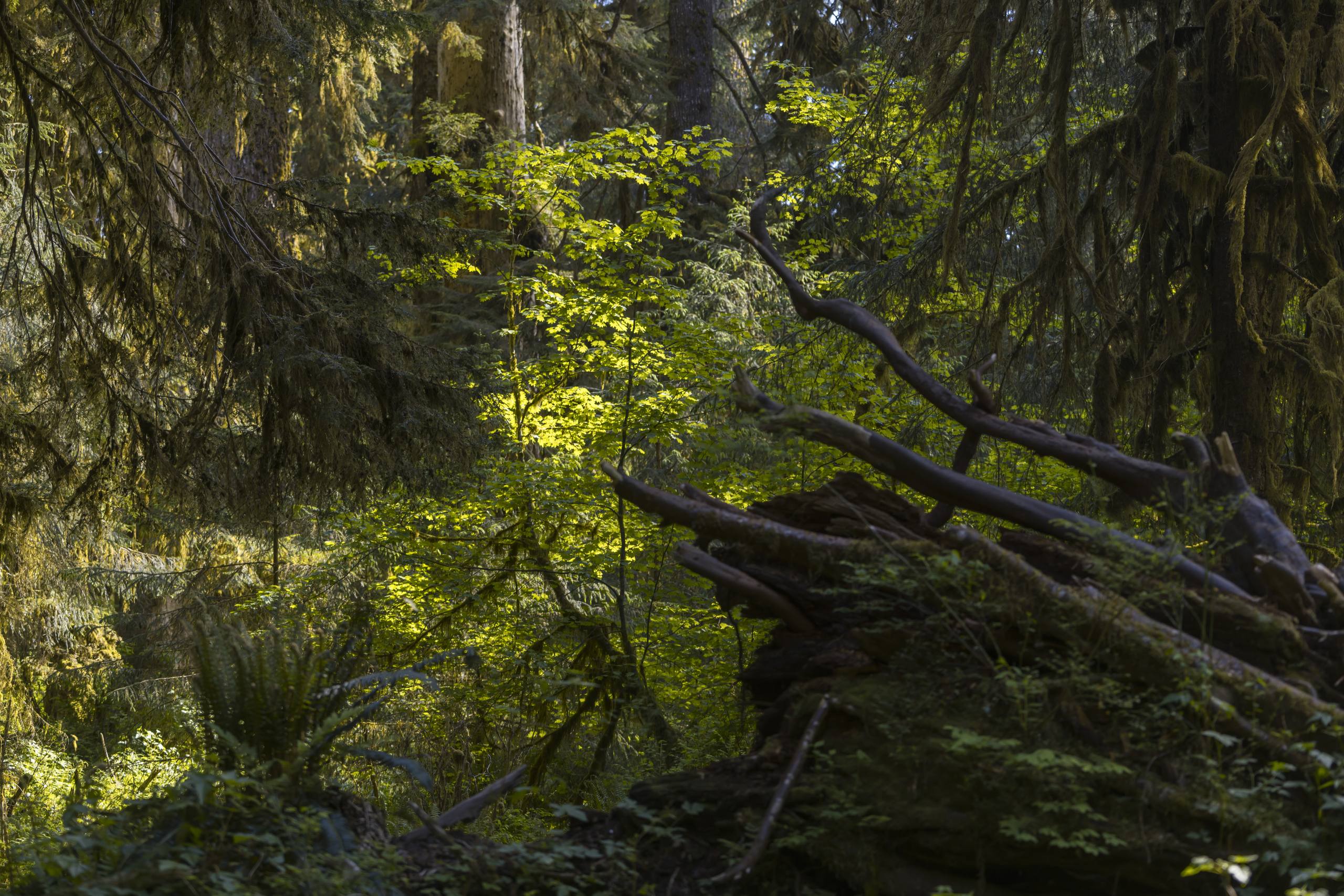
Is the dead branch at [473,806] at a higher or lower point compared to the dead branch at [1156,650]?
lower

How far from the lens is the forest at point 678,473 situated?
313cm

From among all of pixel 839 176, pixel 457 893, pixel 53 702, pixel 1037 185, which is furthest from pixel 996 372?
pixel 53 702

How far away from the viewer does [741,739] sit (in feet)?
21.1

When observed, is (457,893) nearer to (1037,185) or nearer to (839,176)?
(1037,185)

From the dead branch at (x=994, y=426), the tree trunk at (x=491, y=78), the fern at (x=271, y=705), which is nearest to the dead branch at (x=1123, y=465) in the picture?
the dead branch at (x=994, y=426)

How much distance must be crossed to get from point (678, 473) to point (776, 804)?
21.0 ft

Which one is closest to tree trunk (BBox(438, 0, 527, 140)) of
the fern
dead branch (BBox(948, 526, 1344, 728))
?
the fern

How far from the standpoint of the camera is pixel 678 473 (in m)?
9.55

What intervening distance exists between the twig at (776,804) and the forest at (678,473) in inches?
0.8

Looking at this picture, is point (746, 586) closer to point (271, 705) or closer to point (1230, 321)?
point (271, 705)

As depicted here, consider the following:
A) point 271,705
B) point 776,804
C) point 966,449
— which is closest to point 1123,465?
point 966,449

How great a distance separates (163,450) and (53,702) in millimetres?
10243

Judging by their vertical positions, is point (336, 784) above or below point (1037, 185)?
below

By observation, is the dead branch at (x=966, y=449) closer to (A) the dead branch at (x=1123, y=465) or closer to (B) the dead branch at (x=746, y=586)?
(A) the dead branch at (x=1123, y=465)
